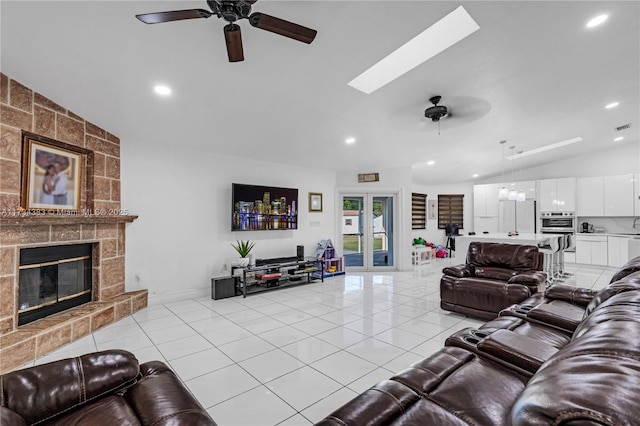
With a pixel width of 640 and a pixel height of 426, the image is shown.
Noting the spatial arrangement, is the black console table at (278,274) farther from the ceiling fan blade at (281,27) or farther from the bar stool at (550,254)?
the bar stool at (550,254)

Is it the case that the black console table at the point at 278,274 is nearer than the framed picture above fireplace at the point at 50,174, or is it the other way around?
the framed picture above fireplace at the point at 50,174

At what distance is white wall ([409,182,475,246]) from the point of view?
10.0 metres

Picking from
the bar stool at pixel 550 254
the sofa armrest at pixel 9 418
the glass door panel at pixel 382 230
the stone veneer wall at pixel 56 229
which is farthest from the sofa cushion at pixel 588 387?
the glass door panel at pixel 382 230

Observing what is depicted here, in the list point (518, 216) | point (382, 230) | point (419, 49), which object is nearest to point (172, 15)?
point (419, 49)

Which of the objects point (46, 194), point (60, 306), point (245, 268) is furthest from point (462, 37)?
point (60, 306)

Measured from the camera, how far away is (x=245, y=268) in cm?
500

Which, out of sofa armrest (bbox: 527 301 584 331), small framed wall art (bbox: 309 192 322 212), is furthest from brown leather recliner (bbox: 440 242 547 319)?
small framed wall art (bbox: 309 192 322 212)

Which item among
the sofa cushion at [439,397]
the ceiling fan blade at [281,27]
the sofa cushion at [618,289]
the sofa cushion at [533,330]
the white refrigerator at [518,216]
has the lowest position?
the sofa cushion at [533,330]

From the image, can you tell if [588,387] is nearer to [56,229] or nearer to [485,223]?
[56,229]

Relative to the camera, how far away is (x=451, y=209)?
1019cm

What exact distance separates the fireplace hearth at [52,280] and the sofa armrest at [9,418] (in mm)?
2708

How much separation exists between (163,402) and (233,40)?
2.11m

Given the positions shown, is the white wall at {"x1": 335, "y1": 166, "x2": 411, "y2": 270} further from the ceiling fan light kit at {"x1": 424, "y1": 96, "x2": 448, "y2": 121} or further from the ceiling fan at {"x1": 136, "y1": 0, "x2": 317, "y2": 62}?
the ceiling fan at {"x1": 136, "y1": 0, "x2": 317, "y2": 62}

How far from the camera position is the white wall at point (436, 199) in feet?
33.0
